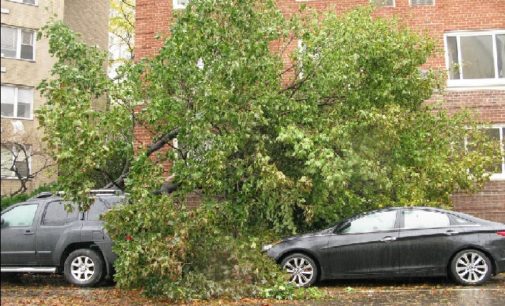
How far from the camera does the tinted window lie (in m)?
9.16

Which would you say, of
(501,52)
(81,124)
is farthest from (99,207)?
(501,52)

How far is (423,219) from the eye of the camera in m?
9.54

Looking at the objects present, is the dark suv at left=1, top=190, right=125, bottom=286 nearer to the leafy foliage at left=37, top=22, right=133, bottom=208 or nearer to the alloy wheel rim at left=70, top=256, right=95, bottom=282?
the alloy wheel rim at left=70, top=256, right=95, bottom=282

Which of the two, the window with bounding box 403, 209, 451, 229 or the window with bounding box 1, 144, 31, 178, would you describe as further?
the window with bounding box 403, 209, 451, 229

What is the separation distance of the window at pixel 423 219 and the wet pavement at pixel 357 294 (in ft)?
3.54

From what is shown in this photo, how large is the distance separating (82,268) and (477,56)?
12542 mm

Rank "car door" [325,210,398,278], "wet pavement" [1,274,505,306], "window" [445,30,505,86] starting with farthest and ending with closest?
1. "window" [445,30,505,86]
2. "car door" [325,210,398,278]
3. "wet pavement" [1,274,505,306]

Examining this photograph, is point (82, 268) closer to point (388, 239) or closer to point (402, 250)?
point (388, 239)

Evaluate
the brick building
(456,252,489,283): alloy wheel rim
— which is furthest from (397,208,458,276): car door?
the brick building

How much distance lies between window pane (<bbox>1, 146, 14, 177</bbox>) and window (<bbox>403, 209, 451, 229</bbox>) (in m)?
8.20

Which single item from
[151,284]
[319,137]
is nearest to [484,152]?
[319,137]

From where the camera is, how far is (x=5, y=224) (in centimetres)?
213

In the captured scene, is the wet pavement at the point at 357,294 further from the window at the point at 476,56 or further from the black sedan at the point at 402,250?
the window at the point at 476,56

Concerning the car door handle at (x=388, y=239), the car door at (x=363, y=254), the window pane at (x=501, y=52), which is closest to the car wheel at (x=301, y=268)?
the car door at (x=363, y=254)
